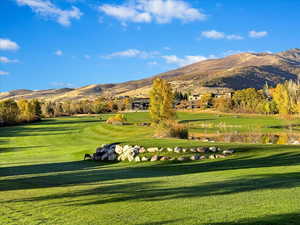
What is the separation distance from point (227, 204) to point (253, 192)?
1820mm

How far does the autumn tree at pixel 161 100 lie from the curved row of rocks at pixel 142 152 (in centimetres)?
2511

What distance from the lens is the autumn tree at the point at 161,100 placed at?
53.7m

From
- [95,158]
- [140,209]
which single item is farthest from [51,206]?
[95,158]

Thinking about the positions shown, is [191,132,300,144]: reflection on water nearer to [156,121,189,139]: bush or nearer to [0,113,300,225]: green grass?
[156,121,189,139]: bush

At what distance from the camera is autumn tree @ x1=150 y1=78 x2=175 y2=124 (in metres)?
53.7

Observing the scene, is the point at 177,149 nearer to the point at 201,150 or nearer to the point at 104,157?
the point at 201,150

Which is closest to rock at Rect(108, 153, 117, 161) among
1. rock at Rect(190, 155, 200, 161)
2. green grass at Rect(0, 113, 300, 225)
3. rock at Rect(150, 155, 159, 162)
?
rock at Rect(150, 155, 159, 162)

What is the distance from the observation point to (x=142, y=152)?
86.5 feet

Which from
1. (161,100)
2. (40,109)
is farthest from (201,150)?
(40,109)

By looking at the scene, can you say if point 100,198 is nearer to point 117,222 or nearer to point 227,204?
point 117,222

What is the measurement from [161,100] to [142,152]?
1122 inches

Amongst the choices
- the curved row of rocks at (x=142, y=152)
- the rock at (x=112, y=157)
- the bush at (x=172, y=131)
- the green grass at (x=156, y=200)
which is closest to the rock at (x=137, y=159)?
the curved row of rocks at (x=142, y=152)

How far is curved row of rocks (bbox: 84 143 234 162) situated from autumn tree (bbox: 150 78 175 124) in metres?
25.1

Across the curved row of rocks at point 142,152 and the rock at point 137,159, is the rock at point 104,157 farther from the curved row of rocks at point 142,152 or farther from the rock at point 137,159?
the rock at point 137,159
